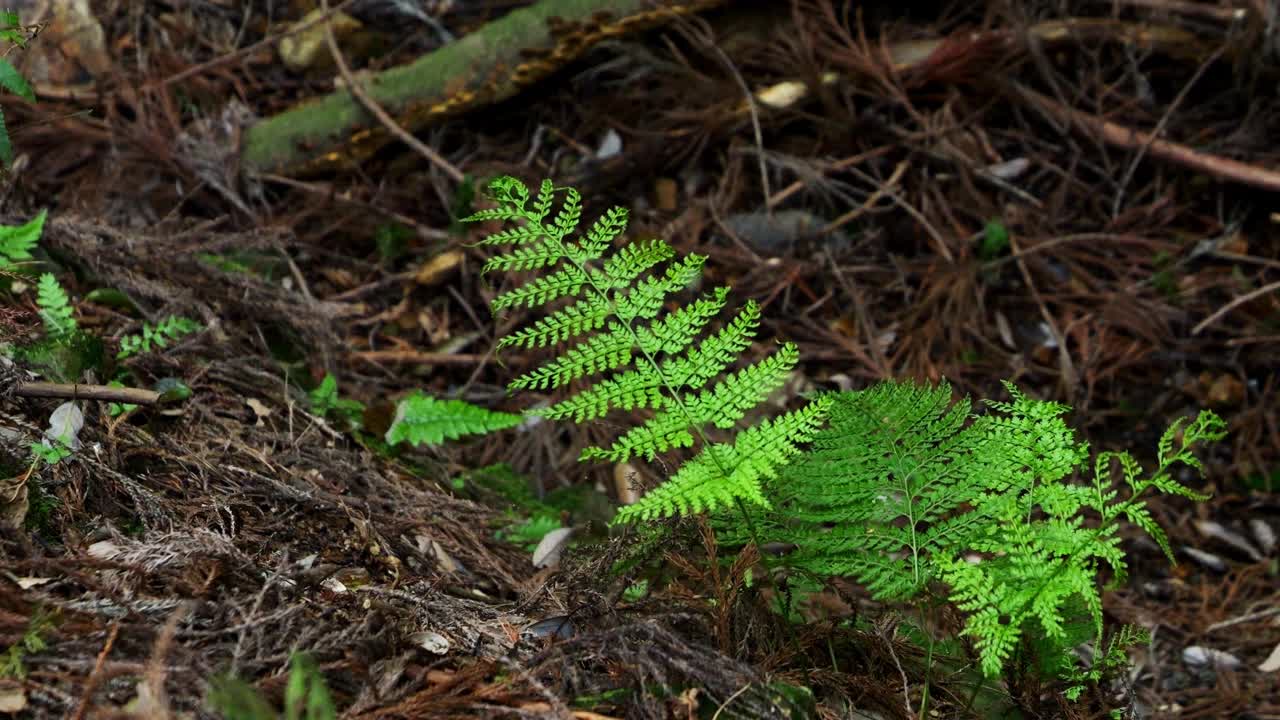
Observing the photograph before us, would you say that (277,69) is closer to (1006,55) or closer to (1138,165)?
(1006,55)

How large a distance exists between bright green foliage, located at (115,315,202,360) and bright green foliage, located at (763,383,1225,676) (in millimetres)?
1936

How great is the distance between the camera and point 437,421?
10.2ft

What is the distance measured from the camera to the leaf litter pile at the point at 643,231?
2957 millimetres

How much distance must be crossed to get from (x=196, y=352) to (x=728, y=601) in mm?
2024

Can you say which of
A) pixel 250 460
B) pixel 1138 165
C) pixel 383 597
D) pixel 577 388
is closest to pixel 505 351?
pixel 577 388

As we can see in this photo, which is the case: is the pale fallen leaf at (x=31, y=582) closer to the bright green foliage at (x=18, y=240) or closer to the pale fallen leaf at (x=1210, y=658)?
the bright green foliage at (x=18, y=240)

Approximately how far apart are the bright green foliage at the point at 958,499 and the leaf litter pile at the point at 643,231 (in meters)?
0.30

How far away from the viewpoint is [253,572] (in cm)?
202

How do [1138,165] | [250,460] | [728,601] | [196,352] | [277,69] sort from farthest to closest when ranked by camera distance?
[277,69] → [1138,165] → [196,352] → [250,460] → [728,601]

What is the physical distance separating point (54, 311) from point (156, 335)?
1.04ft

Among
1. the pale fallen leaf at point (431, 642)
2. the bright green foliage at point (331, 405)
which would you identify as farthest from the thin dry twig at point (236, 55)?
the pale fallen leaf at point (431, 642)

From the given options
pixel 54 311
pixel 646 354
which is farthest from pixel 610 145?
pixel 646 354

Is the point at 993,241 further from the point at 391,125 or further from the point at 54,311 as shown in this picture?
the point at 54,311

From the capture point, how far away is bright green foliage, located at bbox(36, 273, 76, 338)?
271 centimetres
